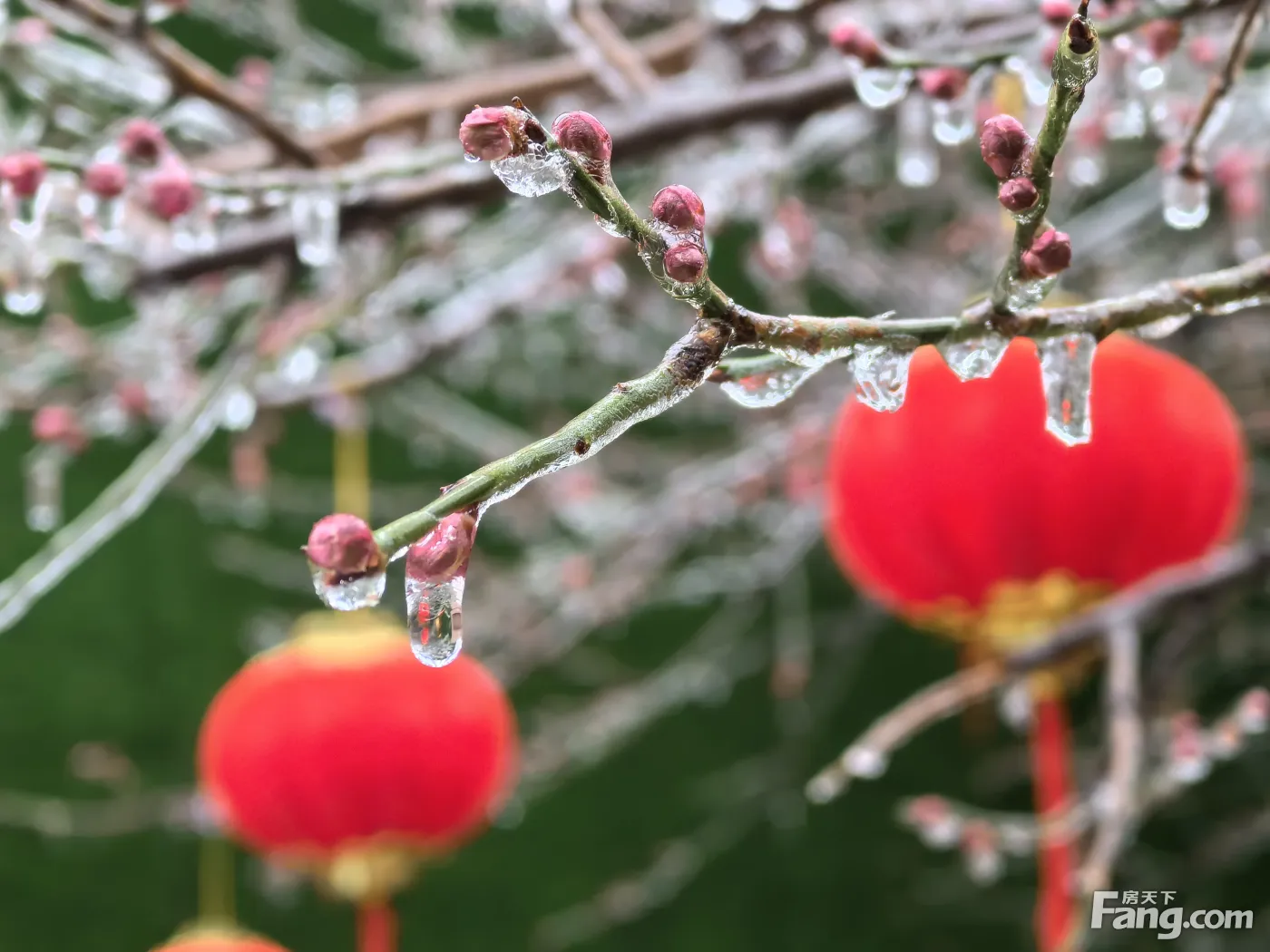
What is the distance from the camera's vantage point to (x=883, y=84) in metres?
0.41

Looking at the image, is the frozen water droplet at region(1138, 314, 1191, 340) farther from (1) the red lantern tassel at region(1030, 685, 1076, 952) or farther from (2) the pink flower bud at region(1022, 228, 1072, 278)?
(1) the red lantern tassel at region(1030, 685, 1076, 952)

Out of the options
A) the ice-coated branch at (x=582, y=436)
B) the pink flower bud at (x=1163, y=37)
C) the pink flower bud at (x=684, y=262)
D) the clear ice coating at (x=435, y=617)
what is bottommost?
the clear ice coating at (x=435, y=617)

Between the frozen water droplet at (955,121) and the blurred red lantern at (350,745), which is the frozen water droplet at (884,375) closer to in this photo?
the frozen water droplet at (955,121)

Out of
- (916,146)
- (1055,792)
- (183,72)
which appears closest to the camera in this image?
(183,72)

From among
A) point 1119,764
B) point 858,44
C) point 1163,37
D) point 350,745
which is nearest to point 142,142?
point 858,44

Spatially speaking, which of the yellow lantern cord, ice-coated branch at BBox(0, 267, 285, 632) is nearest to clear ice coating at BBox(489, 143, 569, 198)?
ice-coated branch at BBox(0, 267, 285, 632)

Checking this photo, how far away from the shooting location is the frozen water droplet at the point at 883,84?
401mm

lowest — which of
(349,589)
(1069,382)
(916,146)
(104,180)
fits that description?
(349,589)

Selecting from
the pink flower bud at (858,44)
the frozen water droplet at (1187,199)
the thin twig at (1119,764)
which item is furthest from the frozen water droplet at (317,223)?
the thin twig at (1119,764)

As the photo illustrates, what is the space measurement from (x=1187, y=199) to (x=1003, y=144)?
Result: 0.20 m

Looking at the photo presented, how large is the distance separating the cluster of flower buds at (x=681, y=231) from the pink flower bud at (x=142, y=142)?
269 mm

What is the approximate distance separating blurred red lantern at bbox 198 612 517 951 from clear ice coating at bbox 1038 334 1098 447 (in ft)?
1.97

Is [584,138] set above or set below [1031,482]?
below

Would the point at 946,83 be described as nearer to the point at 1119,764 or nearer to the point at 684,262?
the point at 684,262
